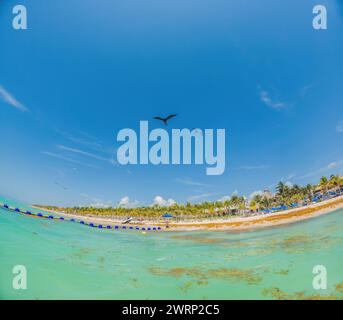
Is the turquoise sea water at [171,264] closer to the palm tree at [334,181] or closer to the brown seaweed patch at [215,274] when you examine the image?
the brown seaweed patch at [215,274]

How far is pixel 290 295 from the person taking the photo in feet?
10.7

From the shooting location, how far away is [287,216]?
4609 millimetres

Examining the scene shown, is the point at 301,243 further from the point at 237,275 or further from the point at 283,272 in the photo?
the point at 237,275

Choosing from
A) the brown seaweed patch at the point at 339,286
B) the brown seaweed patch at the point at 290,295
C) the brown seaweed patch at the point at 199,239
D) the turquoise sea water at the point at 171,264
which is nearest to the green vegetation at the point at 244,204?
the turquoise sea water at the point at 171,264

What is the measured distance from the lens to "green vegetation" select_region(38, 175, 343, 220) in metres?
4.22

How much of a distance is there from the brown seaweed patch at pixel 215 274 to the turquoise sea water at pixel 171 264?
0.01 meters

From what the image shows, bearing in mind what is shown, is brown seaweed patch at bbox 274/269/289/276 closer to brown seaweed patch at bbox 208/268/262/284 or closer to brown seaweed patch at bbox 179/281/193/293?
brown seaweed patch at bbox 208/268/262/284

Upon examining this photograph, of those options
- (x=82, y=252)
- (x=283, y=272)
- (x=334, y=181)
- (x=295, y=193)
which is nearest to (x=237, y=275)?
(x=283, y=272)

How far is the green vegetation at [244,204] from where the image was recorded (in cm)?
422

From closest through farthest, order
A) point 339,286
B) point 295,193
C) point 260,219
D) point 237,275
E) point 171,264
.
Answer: point 339,286
point 237,275
point 171,264
point 295,193
point 260,219

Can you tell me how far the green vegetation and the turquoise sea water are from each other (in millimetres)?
431

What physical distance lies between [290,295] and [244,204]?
1918 millimetres
